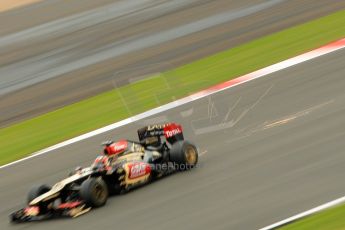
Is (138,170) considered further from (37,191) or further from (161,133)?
(37,191)

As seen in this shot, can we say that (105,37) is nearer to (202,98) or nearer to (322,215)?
(202,98)

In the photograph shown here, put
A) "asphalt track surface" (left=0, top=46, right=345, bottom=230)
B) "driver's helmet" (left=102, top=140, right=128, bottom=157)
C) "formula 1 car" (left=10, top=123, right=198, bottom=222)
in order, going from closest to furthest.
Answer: "asphalt track surface" (left=0, top=46, right=345, bottom=230), "formula 1 car" (left=10, top=123, right=198, bottom=222), "driver's helmet" (left=102, top=140, right=128, bottom=157)

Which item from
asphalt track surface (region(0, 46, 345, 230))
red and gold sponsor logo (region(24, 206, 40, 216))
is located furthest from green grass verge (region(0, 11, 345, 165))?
red and gold sponsor logo (region(24, 206, 40, 216))

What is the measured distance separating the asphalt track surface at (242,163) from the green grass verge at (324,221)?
0.28 m

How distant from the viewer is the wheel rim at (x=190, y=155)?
Answer: 10.4 m

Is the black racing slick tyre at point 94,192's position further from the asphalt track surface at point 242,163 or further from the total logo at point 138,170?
the total logo at point 138,170

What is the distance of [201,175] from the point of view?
10250 mm

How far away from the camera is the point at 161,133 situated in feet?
35.0

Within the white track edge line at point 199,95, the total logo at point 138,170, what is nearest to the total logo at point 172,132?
the total logo at point 138,170

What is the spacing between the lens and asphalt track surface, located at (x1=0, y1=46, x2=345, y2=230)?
880 cm

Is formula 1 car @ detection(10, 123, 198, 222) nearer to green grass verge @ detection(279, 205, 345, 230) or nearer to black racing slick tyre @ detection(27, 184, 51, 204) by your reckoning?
black racing slick tyre @ detection(27, 184, 51, 204)

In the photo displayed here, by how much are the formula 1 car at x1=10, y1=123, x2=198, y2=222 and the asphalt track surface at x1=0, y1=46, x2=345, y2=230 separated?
0.14 m

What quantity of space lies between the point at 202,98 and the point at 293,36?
381cm

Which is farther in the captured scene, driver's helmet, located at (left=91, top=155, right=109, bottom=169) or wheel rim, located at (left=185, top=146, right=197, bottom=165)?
wheel rim, located at (left=185, top=146, right=197, bottom=165)
